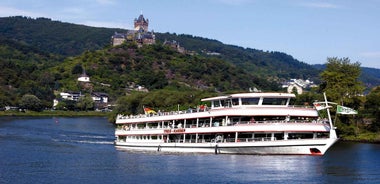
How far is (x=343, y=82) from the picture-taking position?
92.7 metres

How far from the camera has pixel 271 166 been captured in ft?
163

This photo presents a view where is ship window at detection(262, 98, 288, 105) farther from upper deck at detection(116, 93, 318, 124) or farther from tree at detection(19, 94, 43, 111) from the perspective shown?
tree at detection(19, 94, 43, 111)

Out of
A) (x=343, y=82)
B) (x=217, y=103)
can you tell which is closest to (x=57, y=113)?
(x=343, y=82)

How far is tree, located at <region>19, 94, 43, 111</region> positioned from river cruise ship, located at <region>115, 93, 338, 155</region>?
112509 millimetres

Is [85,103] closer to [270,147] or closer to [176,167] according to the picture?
[270,147]

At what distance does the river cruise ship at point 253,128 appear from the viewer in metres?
53.8

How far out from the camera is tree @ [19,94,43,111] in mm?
168250

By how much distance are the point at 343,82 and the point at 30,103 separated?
98965 mm

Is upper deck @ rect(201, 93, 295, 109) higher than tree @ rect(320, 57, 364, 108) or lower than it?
lower

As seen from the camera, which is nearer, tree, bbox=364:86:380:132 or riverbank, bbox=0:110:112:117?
tree, bbox=364:86:380:132

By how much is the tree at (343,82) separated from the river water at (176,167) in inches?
904

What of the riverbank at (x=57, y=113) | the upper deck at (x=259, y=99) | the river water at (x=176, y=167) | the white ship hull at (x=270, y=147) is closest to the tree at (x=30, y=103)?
the riverbank at (x=57, y=113)

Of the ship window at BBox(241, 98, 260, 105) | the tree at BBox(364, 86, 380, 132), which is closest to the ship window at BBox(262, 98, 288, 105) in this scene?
the ship window at BBox(241, 98, 260, 105)

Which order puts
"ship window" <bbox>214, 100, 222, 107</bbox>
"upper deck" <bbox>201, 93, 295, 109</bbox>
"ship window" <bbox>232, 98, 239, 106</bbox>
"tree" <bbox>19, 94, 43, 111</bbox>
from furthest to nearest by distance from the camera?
"tree" <bbox>19, 94, 43, 111</bbox> → "ship window" <bbox>214, 100, 222, 107</bbox> → "ship window" <bbox>232, 98, 239, 106</bbox> → "upper deck" <bbox>201, 93, 295, 109</bbox>
